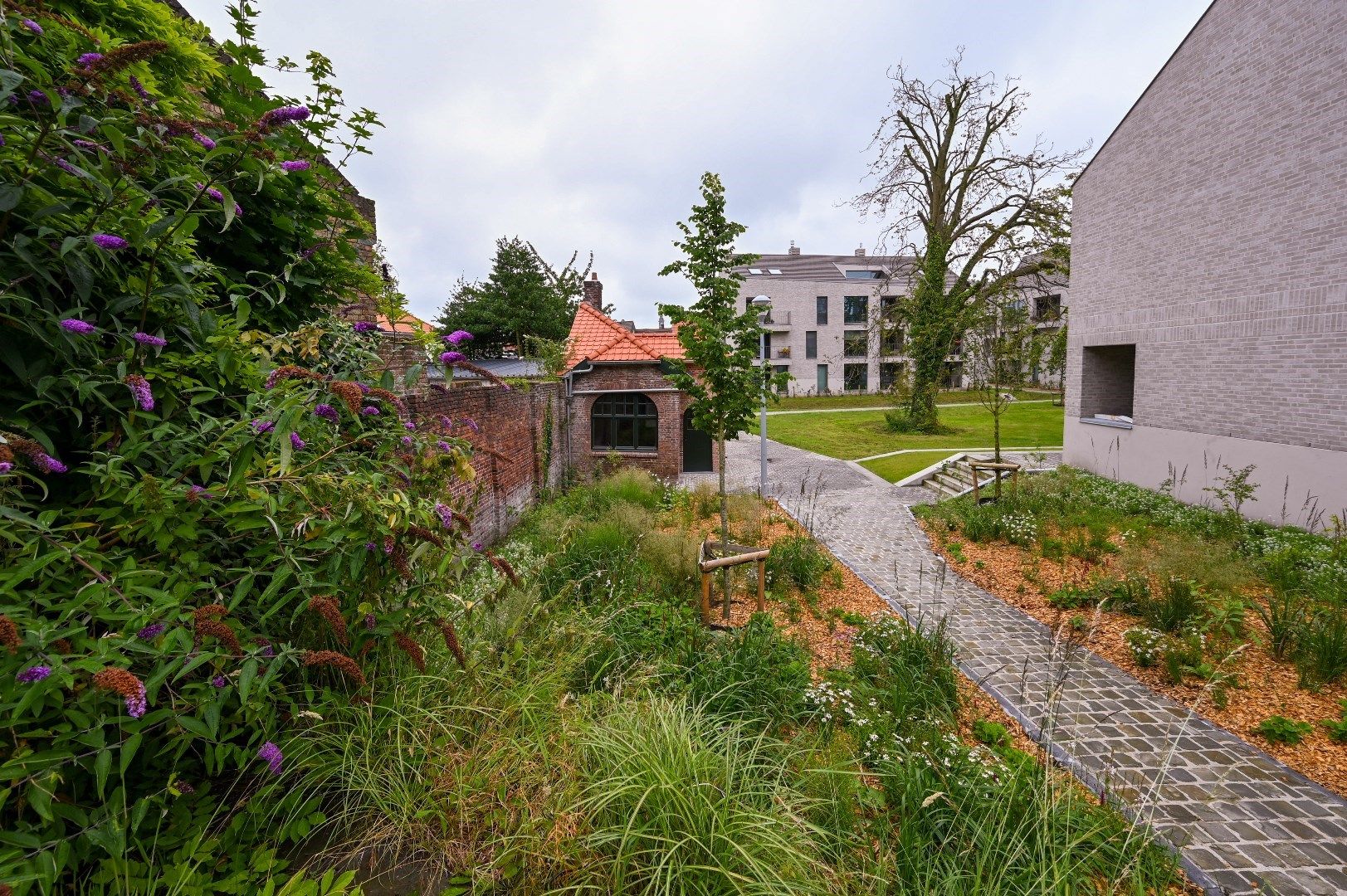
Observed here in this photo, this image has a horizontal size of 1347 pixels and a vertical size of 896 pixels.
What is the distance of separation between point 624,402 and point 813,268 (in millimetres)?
38784

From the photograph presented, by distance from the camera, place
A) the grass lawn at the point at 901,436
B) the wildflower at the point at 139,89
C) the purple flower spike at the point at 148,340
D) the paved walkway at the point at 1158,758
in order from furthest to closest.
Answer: the grass lawn at the point at 901,436 < the paved walkway at the point at 1158,758 < the wildflower at the point at 139,89 < the purple flower spike at the point at 148,340

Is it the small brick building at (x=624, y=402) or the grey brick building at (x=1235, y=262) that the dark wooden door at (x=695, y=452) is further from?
the grey brick building at (x=1235, y=262)

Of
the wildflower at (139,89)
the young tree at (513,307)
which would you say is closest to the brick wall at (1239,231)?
the wildflower at (139,89)

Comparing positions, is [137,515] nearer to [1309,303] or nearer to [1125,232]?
[1309,303]

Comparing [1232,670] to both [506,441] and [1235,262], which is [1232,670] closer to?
[1235,262]

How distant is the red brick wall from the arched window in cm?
17

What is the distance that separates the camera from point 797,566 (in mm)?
7434

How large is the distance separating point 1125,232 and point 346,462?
15.9 metres

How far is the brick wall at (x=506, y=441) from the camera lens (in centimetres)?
820

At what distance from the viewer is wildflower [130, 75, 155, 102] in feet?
6.59

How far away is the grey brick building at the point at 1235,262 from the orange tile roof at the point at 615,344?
10.5m

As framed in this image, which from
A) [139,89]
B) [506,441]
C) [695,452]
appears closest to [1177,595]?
[139,89]

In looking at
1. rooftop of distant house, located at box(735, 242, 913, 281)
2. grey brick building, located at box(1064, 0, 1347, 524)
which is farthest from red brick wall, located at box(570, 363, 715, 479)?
rooftop of distant house, located at box(735, 242, 913, 281)

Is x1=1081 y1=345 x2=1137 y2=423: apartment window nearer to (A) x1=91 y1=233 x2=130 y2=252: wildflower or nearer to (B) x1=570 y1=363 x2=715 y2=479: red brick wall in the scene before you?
(B) x1=570 y1=363 x2=715 y2=479: red brick wall
